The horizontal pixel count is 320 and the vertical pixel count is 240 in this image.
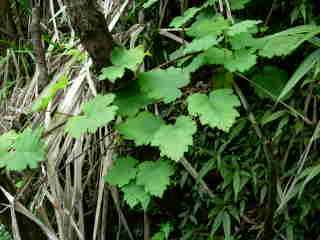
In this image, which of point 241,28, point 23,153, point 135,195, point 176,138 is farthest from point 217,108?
point 23,153

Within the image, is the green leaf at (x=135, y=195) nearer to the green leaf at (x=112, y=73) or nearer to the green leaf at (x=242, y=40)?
the green leaf at (x=112, y=73)

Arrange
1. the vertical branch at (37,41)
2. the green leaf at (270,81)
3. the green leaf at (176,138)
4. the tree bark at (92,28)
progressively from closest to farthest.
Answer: the green leaf at (176,138) → the tree bark at (92,28) → the green leaf at (270,81) → the vertical branch at (37,41)

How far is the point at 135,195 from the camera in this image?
1521 mm

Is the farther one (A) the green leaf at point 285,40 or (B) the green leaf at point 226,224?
(B) the green leaf at point 226,224

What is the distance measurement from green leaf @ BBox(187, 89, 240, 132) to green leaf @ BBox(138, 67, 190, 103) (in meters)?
0.06

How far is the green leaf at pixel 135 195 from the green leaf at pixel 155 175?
0.08 feet

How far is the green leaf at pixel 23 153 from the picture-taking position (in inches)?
58.8

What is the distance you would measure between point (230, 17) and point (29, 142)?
31.0 inches

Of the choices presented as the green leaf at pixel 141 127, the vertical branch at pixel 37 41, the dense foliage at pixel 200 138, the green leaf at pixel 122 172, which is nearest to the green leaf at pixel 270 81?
the dense foliage at pixel 200 138

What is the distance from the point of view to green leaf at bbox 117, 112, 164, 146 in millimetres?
1512

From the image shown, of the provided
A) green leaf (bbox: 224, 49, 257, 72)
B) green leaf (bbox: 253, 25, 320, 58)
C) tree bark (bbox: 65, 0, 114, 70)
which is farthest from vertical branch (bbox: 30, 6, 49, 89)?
green leaf (bbox: 253, 25, 320, 58)

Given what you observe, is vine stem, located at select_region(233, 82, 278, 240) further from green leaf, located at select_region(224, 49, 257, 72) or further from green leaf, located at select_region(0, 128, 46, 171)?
green leaf, located at select_region(0, 128, 46, 171)

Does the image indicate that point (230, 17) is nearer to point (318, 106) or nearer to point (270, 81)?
point (270, 81)

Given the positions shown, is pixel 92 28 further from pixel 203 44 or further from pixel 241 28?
pixel 241 28
